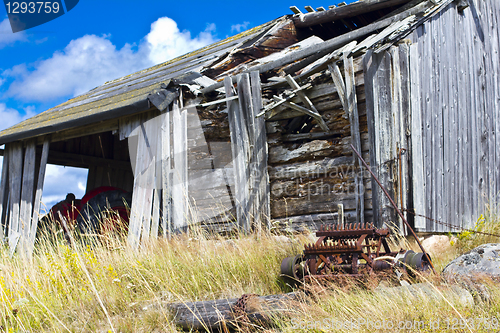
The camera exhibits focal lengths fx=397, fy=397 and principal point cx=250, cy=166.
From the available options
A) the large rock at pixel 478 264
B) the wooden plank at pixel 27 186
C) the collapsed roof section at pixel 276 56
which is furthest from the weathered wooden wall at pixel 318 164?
the wooden plank at pixel 27 186

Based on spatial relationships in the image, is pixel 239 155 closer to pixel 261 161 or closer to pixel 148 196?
pixel 261 161

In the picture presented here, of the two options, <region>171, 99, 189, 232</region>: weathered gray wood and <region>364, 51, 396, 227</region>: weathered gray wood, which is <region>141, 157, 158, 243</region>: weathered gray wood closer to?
<region>171, 99, 189, 232</region>: weathered gray wood

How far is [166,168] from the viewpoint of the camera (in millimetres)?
7062

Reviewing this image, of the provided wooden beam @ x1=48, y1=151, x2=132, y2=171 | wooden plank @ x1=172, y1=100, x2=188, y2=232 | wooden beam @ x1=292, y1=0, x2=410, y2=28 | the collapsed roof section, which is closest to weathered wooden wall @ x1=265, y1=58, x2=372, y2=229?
the collapsed roof section

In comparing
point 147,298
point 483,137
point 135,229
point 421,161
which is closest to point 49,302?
point 147,298

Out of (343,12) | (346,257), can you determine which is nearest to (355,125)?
(346,257)

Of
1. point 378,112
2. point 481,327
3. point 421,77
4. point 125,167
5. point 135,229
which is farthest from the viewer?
point 125,167

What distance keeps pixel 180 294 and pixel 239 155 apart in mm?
2838

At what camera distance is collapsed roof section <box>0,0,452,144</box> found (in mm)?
6238

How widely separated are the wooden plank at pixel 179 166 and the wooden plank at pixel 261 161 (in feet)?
4.44

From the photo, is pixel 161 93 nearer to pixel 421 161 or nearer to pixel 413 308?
pixel 421 161

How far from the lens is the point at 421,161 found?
5.59 metres

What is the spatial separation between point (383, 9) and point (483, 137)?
3.19 meters

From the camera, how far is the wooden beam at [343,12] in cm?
757
